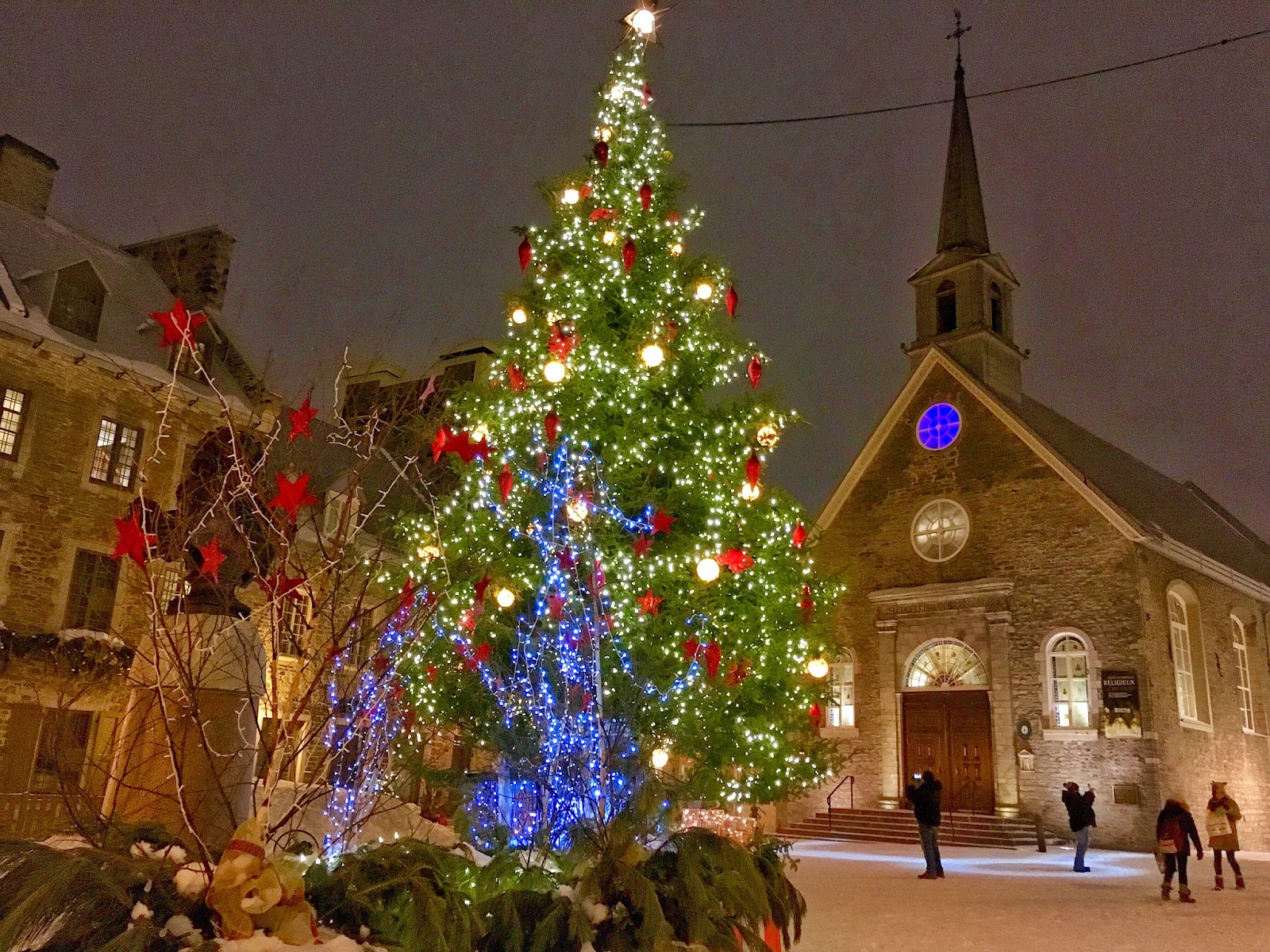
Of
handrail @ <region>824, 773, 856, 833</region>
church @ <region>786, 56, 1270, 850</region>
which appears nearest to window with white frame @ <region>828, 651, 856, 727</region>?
church @ <region>786, 56, 1270, 850</region>

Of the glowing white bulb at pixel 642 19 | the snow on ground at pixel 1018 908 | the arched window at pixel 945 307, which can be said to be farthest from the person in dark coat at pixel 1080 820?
the arched window at pixel 945 307

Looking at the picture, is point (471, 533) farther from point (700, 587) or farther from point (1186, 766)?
point (1186, 766)

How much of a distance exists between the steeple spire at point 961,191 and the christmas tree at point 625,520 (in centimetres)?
1647

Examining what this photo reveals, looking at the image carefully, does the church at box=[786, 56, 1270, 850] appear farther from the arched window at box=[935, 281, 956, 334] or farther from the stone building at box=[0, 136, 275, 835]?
the stone building at box=[0, 136, 275, 835]

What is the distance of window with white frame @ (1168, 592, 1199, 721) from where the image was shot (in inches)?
806

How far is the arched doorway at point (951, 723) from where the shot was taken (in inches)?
825

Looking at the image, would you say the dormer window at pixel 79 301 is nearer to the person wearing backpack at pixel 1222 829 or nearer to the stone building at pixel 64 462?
the stone building at pixel 64 462

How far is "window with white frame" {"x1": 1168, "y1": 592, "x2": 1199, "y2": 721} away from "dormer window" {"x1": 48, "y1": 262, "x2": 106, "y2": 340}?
21.5 meters

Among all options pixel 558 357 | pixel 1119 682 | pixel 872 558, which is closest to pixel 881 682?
pixel 872 558

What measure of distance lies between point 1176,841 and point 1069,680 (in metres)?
9.33

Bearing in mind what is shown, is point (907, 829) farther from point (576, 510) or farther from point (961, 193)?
point (961, 193)

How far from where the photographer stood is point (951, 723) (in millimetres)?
21719

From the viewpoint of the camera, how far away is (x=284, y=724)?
432 centimetres

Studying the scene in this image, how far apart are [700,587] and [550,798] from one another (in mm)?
2766
